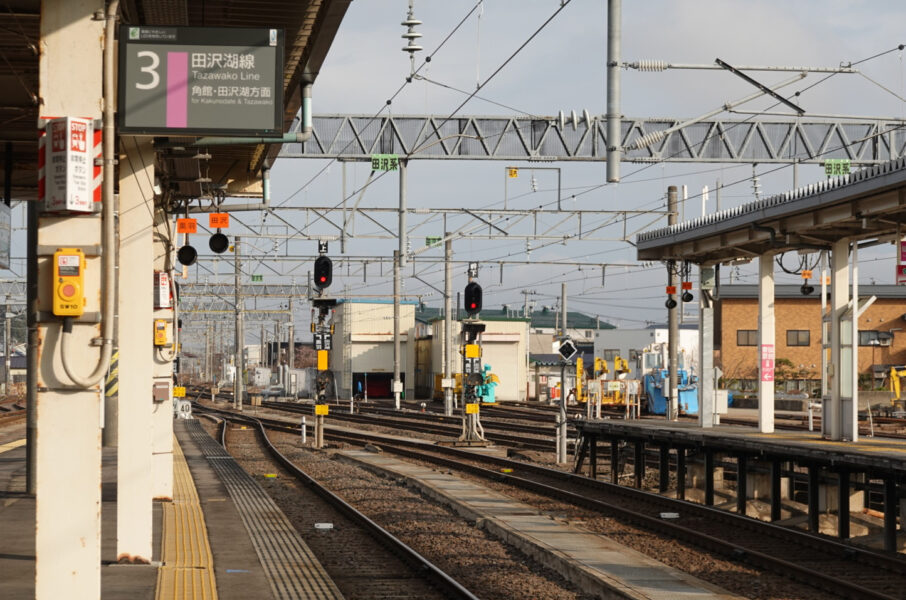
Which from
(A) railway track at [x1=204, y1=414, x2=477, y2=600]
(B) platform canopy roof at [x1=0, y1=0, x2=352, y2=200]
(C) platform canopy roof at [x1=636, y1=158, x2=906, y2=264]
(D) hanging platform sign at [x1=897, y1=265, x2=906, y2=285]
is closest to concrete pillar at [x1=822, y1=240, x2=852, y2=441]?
(C) platform canopy roof at [x1=636, y1=158, x2=906, y2=264]

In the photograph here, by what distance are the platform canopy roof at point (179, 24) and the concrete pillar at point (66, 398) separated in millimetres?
480

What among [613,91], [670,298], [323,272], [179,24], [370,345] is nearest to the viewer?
[179,24]

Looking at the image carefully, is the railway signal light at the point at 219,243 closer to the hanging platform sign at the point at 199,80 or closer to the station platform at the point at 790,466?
the station platform at the point at 790,466

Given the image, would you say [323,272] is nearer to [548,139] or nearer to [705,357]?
[548,139]

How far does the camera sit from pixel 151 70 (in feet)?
32.0

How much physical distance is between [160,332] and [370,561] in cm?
610

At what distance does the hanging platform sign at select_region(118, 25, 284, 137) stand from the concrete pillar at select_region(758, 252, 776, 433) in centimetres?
1230

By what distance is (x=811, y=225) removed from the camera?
715 inches

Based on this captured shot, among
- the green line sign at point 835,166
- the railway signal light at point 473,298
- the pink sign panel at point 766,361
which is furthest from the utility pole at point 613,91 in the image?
the green line sign at point 835,166

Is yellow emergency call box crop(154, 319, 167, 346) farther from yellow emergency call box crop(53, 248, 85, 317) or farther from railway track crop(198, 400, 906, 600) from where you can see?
yellow emergency call box crop(53, 248, 85, 317)

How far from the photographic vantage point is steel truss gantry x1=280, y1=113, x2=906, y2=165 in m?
33.0

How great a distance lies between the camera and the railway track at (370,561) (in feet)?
38.8

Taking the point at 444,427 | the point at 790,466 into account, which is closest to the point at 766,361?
the point at 790,466

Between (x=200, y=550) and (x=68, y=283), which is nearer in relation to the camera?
(x=68, y=283)
